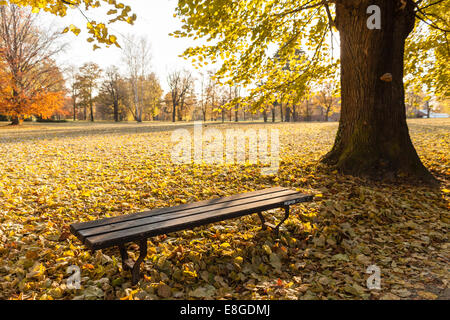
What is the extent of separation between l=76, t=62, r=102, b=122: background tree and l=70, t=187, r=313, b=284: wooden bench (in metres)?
48.3

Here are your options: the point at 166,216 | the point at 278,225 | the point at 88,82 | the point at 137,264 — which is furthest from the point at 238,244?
the point at 88,82

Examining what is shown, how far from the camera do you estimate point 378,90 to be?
5.27m

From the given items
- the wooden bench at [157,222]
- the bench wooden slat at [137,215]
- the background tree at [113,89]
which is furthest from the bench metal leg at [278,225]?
the background tree at [113,89]

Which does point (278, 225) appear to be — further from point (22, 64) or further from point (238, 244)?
point (22, 64)

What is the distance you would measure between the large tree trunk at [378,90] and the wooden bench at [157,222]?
268cm

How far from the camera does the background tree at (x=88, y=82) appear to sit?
45250mm

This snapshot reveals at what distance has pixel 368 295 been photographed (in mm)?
2348

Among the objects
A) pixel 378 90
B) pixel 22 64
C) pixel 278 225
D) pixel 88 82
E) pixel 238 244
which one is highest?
pixel 88 82

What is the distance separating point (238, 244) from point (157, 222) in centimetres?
103

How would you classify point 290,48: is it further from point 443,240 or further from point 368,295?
point 368,295

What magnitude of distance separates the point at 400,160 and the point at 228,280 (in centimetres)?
442

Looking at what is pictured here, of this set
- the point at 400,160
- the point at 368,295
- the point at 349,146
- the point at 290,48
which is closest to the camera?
the point at 368,295
